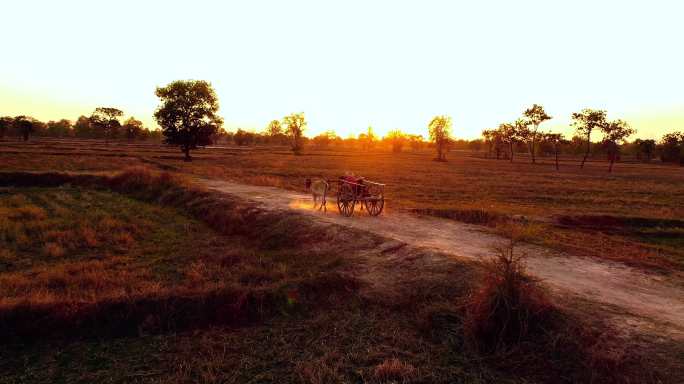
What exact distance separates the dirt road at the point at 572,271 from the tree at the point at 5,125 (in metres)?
121

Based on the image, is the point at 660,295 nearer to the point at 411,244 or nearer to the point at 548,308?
the point at 548,308

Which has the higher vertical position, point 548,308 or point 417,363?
point 548,308

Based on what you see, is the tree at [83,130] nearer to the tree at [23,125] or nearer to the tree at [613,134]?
the tree at [23,125]

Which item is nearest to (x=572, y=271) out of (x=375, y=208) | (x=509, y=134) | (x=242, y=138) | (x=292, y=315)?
(x=292, y=315)

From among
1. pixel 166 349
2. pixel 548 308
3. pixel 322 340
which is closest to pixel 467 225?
pixel 548 308

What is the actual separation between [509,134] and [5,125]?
412ft

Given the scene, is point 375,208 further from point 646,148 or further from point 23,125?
point 646,148

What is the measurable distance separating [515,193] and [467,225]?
61.9ft

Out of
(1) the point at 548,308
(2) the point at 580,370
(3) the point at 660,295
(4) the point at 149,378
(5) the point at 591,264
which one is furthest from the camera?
(5) the point at 591,264

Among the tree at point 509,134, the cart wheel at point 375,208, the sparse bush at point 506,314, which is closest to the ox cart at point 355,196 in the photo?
the cart wheel at point 375,208

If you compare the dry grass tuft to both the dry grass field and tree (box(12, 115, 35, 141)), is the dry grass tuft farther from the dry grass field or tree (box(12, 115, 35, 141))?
tree (box(12, 115, 35, 141))

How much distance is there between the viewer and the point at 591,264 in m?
9.93

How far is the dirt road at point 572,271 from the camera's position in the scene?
6770 millimetres

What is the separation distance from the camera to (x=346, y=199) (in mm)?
15766
